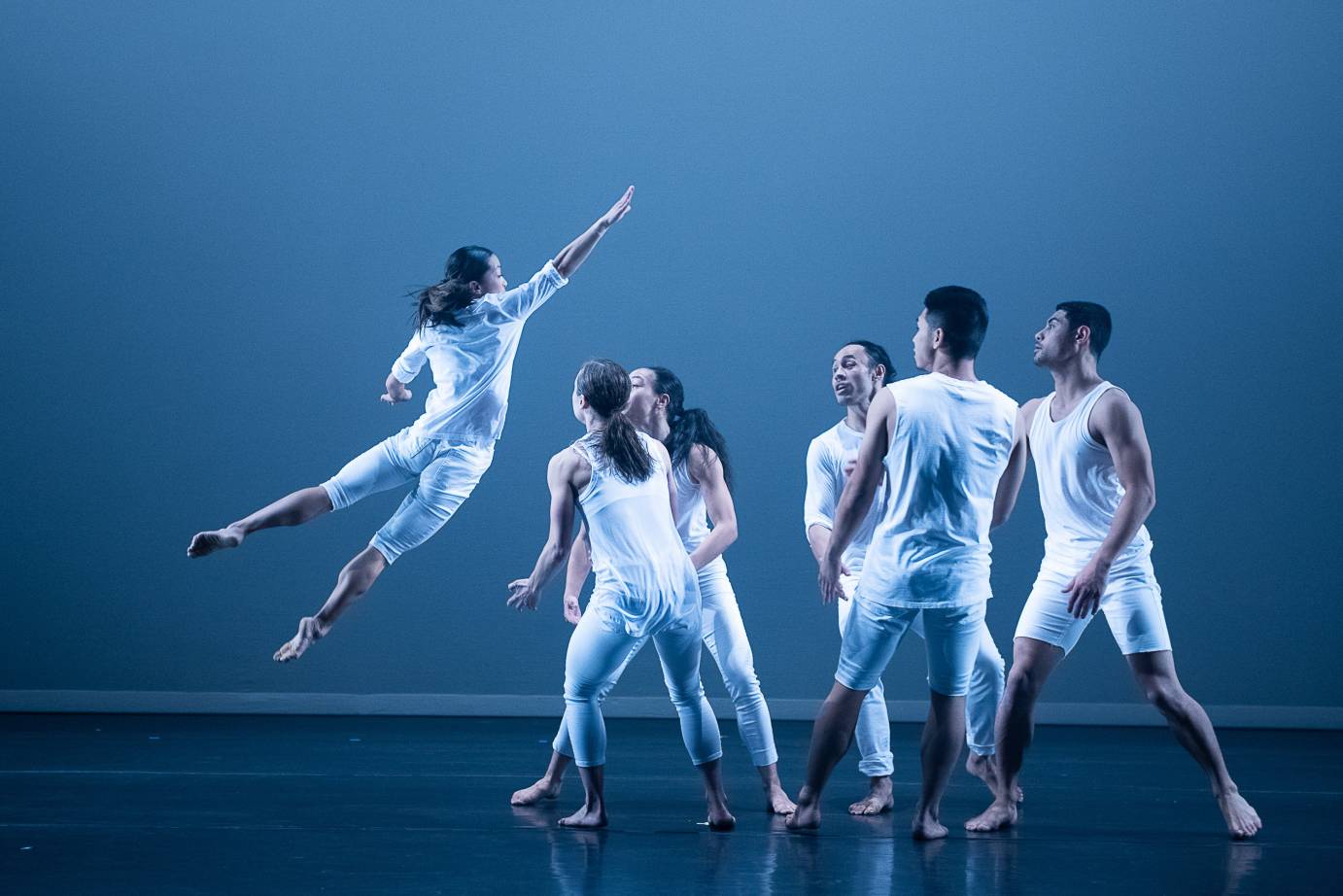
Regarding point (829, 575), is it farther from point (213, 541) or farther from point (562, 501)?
point (213, 541)

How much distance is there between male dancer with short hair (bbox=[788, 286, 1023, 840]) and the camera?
2846mm

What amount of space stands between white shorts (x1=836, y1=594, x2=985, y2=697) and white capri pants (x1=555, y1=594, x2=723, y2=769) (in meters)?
0.39

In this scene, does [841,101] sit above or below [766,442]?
above

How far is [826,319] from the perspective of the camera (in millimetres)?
5949

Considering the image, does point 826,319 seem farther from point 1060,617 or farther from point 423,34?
point 1060,617

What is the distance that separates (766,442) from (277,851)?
3.55 meters

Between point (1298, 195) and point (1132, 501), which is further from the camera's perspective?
point (1298, 195)

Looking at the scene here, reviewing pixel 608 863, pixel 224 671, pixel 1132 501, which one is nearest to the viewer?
pixel 608 863

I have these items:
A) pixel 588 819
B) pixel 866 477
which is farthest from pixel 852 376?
pixel 588 819

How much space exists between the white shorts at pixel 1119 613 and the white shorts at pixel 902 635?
0.24 m

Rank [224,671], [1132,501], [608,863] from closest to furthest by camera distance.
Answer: [608,863] → [1132,501] → [224,671]

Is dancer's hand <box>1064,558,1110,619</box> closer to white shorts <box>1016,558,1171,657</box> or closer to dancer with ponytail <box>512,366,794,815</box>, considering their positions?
white shorts <box>1016,558,1171,657</box>

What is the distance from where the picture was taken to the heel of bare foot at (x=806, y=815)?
3.09 metres

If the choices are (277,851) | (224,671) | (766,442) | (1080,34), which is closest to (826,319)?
(766,442)
